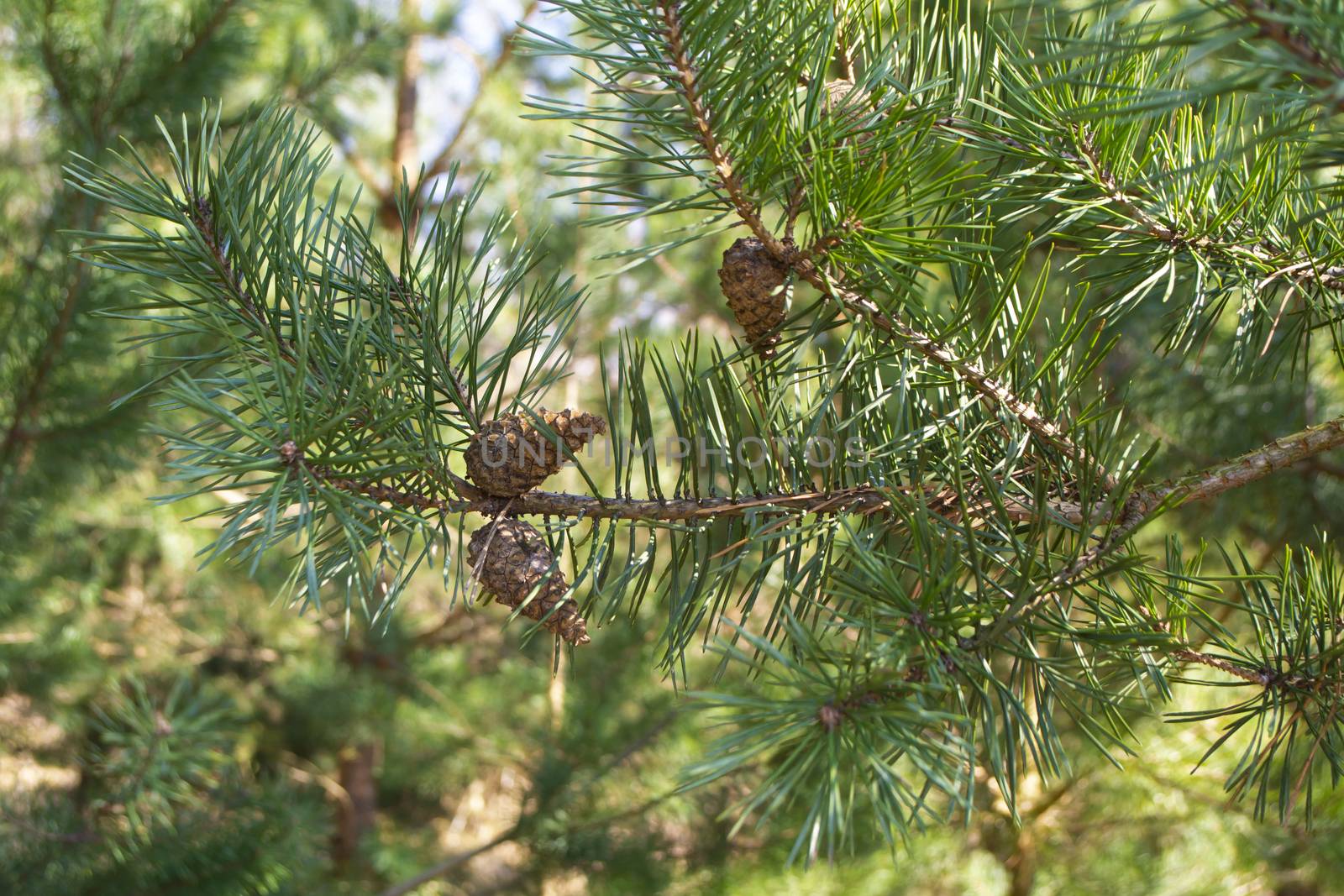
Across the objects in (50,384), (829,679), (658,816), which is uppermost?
(50,384)

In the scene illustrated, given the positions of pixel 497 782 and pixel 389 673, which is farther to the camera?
pixel 497 782

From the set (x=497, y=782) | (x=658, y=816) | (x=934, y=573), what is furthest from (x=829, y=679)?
(x=497, y=782)

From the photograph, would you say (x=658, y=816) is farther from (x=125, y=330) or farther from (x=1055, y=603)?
(x=1055, y=603)

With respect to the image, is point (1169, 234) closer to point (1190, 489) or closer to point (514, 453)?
point (1190, 489)

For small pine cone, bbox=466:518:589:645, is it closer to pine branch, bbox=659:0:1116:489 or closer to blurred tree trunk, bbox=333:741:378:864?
pine branch, bbox=659:0:1116:489

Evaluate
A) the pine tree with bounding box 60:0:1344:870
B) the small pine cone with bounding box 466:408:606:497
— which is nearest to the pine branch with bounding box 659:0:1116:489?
the pine tree with bounding box 60:0:1344:870

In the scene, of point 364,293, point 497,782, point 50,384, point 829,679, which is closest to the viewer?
point 829,679

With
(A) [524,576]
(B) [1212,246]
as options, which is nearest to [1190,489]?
(B) [1212,246]
